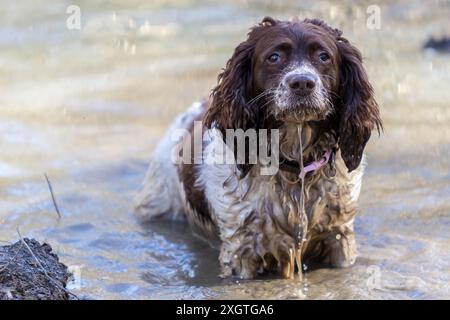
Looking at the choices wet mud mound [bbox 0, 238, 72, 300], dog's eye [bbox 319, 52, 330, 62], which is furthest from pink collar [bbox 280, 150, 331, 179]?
wet mud mound [bbox 0, 238, 72, 300]

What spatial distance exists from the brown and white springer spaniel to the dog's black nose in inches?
4.1

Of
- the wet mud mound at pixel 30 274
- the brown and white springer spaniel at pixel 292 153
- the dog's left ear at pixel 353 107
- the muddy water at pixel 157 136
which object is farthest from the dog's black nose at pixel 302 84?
the wet mud mound at pixel 30 274

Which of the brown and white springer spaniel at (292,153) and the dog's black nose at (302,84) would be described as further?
the brown and white springer spaniel at (292,153)

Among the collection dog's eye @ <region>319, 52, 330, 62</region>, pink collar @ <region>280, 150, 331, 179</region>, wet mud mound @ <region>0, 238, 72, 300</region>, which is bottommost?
wet mud mound @ <region>0, 238, 72, 300</region>

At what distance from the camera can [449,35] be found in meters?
10.4

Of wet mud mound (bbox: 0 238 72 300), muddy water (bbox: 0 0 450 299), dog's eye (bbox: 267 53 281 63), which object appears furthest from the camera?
muddy water (bbox: 0 0 450 299)

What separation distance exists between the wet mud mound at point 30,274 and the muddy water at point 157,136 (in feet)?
0.89

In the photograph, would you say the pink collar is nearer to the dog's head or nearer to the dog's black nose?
the dog's head

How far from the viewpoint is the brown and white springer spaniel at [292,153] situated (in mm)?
4965

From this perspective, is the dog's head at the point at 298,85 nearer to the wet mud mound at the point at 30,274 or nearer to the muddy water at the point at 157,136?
the muddy water at the point at 157,136

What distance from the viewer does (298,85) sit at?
15.5 ft

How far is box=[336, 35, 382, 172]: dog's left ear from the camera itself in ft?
16.7

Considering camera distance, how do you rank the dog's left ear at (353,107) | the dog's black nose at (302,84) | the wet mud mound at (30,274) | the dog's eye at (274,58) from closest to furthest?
the wet mud mound at (30,274)
the dog's black nose at (302,84)
the dog's eye at (274,58)
the dog's left ear at (353,107)

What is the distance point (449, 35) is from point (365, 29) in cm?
98
